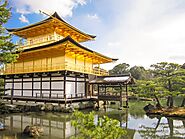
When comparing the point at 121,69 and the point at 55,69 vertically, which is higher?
the point at 121,69

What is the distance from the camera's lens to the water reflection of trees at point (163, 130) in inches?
451

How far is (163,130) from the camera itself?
41.8 ft

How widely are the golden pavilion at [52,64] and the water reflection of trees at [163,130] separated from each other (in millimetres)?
9793

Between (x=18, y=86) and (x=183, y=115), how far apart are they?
20.7m

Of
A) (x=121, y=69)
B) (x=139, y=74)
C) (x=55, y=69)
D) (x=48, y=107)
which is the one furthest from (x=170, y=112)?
(x=121, y=69)

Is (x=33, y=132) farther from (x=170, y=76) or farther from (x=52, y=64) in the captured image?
(x=170, y=76)

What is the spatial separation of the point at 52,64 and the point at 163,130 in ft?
48.1

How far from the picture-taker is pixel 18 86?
85.6 ft

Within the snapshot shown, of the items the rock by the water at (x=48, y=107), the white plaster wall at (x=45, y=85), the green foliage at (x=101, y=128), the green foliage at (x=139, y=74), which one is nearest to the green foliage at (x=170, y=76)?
the rock by the water at (x=48, y=107)

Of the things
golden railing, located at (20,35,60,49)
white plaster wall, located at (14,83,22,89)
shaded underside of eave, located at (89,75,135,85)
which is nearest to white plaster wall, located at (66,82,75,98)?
shaded underside of eave, located at (89,75,135,85)

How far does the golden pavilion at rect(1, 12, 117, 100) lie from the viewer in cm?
2156

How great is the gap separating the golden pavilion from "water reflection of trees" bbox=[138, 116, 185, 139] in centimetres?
979

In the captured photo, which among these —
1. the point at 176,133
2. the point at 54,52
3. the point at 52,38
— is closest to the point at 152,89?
the point at 176,133

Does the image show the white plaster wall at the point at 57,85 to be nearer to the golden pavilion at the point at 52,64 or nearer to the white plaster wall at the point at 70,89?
the golden pavilion at the point at 52,64
